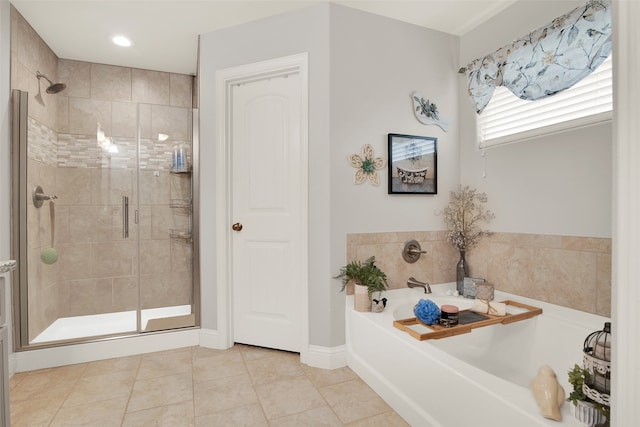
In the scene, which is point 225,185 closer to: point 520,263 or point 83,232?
point 83,232

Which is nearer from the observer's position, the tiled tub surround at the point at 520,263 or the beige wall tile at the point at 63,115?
the tiled tub surround at the point at 520,263

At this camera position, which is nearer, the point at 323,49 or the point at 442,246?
the point at 323,49

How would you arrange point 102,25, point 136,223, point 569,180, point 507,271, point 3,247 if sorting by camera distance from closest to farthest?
point 569,180 → point 3,247 → point 507,271 → point 102,25 → point 136,223

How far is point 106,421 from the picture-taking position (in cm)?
167

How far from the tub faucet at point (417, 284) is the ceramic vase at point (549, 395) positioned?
1.16 m

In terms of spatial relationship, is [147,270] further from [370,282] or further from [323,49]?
[323,49]

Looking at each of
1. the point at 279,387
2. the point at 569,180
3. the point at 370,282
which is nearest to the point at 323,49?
the point at 370,282

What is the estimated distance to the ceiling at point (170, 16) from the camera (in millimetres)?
2248

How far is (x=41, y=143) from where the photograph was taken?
2461 millimetres

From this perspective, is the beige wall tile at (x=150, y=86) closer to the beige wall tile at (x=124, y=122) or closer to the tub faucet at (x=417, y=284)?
the beige wall tile at (x=124, y=122)

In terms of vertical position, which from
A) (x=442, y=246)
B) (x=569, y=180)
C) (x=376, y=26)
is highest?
(x=376, y=26)

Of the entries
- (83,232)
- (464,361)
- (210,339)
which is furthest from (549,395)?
(83,232)

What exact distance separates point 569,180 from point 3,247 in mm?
3559

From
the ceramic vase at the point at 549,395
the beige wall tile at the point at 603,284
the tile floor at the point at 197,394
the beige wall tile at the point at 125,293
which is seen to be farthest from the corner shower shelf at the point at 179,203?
the beige wall tile at the point at 603,284
